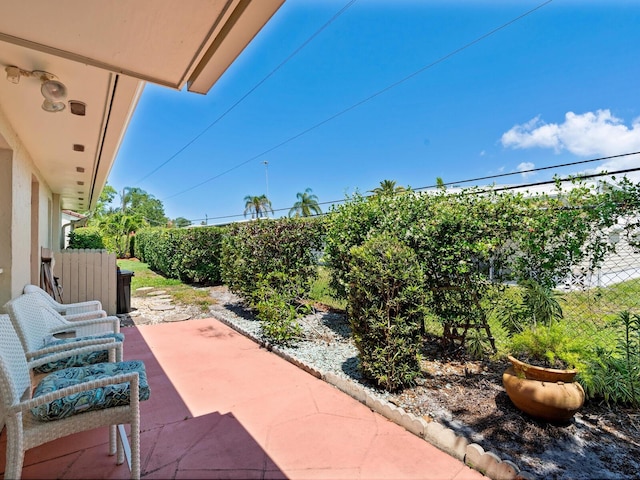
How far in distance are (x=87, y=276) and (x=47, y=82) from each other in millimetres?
5163

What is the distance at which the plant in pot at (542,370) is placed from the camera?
8.64 ft

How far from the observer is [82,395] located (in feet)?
6.47

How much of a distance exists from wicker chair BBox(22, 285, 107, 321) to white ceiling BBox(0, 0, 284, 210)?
5.72 ft

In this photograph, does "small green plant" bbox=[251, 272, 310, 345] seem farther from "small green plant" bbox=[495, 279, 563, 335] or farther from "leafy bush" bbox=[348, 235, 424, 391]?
"small green plant" bbox=[495, 279, 563, 335]

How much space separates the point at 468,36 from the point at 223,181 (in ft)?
88.8

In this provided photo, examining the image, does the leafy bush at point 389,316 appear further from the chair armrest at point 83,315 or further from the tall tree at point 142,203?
the tall tree at point 142,203

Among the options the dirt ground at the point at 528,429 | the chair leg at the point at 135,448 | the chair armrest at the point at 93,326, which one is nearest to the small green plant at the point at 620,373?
the dirt ground at the point at 528,429

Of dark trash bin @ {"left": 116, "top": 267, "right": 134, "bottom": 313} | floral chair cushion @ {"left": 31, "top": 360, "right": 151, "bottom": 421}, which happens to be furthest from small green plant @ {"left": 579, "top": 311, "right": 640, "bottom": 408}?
dark trash bin @ {"left": 116, "top": 267, "right": 134, "bottom": 313}

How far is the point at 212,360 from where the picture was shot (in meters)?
4.40

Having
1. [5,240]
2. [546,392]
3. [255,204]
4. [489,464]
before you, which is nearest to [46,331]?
[5,240]

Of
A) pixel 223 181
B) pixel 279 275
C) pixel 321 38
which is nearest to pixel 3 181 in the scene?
pixel 279 275

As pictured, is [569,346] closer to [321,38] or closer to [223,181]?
[321,38]

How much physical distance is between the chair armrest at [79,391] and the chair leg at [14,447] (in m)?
→ 0.05

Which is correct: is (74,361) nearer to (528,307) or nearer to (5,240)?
(5,240)
